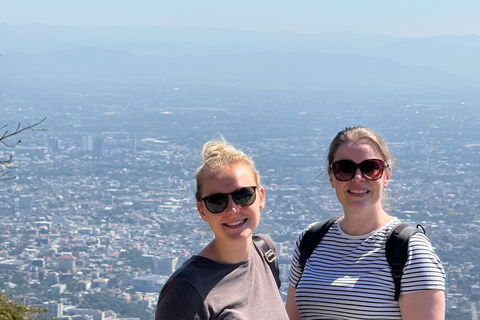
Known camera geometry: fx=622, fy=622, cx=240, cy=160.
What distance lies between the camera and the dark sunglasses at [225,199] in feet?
6.84

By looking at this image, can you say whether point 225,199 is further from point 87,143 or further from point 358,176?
point 87,143

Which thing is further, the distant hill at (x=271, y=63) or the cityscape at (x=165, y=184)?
the distant hill at (x=271, y=63)

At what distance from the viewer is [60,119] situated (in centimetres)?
6034

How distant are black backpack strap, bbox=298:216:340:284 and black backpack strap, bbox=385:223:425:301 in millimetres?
334

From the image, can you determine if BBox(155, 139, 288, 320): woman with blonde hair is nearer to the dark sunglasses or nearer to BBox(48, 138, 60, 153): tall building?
the dark sunglasses

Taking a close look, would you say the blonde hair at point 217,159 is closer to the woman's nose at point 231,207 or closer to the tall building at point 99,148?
the woman's nose at point 231,207

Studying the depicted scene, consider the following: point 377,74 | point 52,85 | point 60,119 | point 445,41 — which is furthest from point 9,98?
point 445,41

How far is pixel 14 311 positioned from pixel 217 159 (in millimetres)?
2813

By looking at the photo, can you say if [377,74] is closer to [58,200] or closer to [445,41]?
[445,41]

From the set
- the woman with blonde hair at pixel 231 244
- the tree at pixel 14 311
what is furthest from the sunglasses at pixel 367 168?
the tree at pixel 14 311

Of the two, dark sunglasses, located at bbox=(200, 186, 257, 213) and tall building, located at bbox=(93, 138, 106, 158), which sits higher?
dark sunglasses, located at bbox=(200, 186, 257, 213)

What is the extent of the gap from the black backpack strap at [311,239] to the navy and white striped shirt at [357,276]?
0.8 inches

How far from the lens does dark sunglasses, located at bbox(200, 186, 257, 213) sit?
209cm

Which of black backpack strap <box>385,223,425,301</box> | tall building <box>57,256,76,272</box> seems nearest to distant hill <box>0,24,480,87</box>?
tall building <box>57,256,76,272</box>
